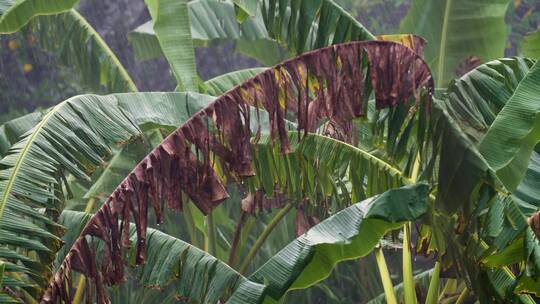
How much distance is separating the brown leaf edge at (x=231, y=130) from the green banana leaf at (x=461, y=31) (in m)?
2.01

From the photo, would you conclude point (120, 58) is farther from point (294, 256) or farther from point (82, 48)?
point (294, 256)

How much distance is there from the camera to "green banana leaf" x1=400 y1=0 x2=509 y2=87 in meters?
5.83

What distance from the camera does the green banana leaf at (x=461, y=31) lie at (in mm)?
5828

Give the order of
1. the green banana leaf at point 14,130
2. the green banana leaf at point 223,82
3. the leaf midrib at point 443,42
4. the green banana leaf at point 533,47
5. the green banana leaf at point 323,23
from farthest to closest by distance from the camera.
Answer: the green banana leaf at point 223,82, the leaf midrib at point 443,42, the green banana leaf at point 533,47, the green banana leaf at point 14,130, the green banana leaf at point 323,23

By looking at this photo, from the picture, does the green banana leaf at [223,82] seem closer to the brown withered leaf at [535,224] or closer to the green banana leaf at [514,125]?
the green banana leaf at [514,125]

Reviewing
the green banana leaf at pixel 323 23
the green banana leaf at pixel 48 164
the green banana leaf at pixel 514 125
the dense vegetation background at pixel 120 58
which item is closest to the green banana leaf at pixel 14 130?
the green banana leaf at pixel 48 164

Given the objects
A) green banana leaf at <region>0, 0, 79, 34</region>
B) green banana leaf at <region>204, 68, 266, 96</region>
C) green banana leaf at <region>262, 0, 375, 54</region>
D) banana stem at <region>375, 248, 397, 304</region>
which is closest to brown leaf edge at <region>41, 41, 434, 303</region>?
green banana leaf at <region>262, 0, 375, 54</region>

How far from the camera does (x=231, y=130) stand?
3.81 meters

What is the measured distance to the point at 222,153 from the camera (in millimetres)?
3854

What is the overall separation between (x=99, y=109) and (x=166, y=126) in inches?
23.1

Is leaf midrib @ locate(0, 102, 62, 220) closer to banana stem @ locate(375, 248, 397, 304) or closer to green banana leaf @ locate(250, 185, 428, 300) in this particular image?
green banana leaf @ locate(250, 185, 428, 300)

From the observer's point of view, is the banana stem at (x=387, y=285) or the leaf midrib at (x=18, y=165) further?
the banana stem at (x=387, y=285)

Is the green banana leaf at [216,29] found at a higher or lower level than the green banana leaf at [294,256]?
higher

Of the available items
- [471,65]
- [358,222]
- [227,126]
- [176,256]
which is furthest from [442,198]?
[471,65]
